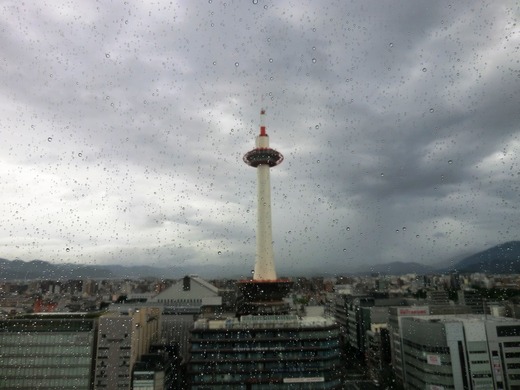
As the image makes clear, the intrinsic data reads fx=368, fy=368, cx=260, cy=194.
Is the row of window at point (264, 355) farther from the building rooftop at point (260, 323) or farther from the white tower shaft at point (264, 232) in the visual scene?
the white tower shaft at point (264, 232)

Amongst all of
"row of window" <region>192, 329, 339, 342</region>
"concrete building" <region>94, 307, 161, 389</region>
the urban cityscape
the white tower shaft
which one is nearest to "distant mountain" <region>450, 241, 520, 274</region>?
the urban cityscape

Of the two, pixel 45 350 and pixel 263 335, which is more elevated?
pixel 263 335

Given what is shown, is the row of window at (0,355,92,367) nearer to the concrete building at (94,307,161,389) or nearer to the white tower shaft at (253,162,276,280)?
the concrete building at (94,307,161,389)

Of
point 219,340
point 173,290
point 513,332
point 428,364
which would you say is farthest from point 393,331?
point 173,290

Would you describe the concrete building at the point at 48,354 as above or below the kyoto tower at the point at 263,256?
below

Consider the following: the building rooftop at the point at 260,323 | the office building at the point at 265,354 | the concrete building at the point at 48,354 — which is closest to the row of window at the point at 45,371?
the concrete building at the point at 48,354

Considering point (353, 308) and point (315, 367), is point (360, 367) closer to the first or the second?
point (353, 308)

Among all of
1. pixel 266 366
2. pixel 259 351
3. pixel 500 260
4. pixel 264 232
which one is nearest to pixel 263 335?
pixel 259 351

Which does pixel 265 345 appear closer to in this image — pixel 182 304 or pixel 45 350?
pixel 45 350
